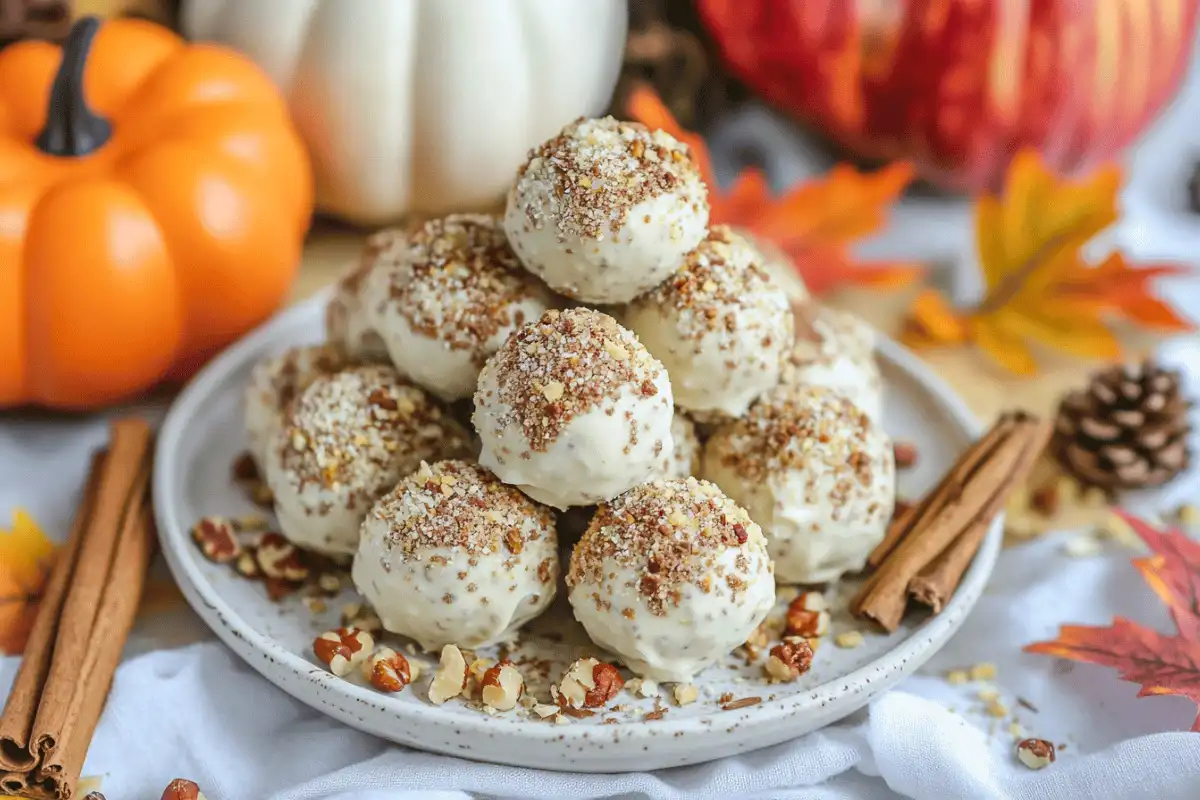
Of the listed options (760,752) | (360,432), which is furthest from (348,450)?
(760,752)

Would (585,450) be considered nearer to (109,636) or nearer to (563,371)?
(563,371)

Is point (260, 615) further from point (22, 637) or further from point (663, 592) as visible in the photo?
point (663, 592)

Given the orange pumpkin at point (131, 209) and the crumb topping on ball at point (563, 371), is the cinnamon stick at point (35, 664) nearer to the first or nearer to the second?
the orange pumpkin at point (131, 209)

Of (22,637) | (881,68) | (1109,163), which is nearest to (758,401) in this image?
(22,637)

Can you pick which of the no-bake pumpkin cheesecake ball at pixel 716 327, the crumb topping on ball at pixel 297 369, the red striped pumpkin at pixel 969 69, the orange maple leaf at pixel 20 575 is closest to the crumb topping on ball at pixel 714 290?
the no-bake pumpkin cheesecake ball at pixel 716 327

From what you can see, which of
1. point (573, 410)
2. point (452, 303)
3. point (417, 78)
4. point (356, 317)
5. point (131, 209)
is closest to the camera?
point (573, 410)
